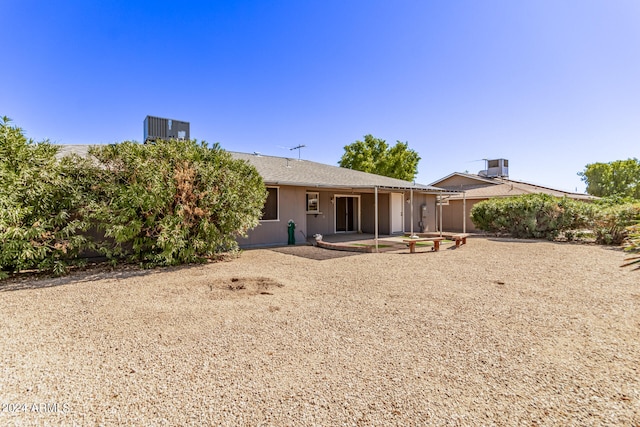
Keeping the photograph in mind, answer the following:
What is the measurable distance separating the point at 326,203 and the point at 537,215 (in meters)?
10.2

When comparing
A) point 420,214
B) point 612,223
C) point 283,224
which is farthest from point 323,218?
point 612,223

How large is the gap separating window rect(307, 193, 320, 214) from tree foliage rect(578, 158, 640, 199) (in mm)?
41642

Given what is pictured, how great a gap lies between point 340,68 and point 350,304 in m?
13.6

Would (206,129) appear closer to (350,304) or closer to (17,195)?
(17,195)

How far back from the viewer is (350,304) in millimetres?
4980

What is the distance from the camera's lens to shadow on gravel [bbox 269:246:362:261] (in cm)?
977

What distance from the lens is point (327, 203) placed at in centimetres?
1505

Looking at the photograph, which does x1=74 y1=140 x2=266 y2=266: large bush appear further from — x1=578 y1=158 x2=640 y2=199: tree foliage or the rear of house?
x1=578 y1=158 x2=640 y2=199: tree foliage

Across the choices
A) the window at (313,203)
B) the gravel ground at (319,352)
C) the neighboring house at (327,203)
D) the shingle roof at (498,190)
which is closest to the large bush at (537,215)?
the neighboring house at (327,203)

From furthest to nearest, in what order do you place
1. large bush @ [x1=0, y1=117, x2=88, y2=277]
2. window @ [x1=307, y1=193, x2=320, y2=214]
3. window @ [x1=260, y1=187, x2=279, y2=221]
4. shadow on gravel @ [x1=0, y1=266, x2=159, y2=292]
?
window @ [x1=307, y1=193, x2=320, y2=214]
window @ [x1=260, y1=187, x2=279, y2=221]
shadow on gravel @ [x1=0, y1=266, x2=159, y2=292]
large bush @ [x1=0, y1=117, x2=88, y2=277]

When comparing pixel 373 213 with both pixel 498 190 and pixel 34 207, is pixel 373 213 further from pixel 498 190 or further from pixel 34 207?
pixel 34 207

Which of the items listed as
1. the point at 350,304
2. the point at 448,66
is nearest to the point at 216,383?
the point at 350,304

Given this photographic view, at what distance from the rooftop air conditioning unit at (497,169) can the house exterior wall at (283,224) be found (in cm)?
1960

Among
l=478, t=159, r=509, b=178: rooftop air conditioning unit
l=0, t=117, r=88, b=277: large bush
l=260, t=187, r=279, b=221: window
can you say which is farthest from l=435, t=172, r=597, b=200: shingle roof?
l=0, t=117, r=88, b=277: large bush
